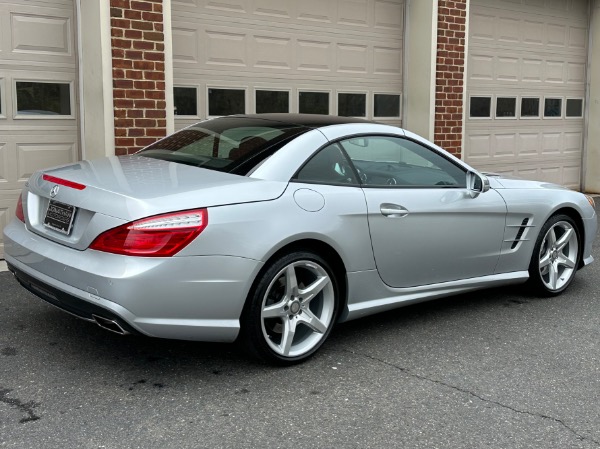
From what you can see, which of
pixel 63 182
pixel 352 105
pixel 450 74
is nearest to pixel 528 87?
pixel 450 74

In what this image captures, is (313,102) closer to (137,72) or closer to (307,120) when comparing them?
(137,72)

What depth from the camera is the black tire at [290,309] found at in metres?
3.98

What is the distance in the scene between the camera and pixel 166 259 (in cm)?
364

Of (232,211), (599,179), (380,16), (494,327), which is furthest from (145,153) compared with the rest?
(599,179)

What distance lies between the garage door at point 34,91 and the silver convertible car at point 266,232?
7.95 feet

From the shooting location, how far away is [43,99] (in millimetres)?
6941

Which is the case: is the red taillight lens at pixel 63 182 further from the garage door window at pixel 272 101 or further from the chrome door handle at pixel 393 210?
the garage door window at pixel 272 101

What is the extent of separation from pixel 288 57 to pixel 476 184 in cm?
388

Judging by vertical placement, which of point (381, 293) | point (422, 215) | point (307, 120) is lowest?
point (381, 293)

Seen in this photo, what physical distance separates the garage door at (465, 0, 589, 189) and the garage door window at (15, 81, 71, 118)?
5570mm

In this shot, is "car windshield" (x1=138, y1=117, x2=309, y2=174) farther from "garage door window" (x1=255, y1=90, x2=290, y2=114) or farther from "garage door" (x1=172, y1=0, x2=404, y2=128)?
"garage door window" (x1=255, y1=90, x2=290, y2=114)

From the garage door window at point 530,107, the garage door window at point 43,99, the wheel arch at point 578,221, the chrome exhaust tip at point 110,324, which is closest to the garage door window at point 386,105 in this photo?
the garage door window at point 530,107

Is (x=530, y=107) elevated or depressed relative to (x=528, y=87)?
depressed

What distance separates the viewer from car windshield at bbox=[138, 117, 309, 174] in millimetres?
4340
